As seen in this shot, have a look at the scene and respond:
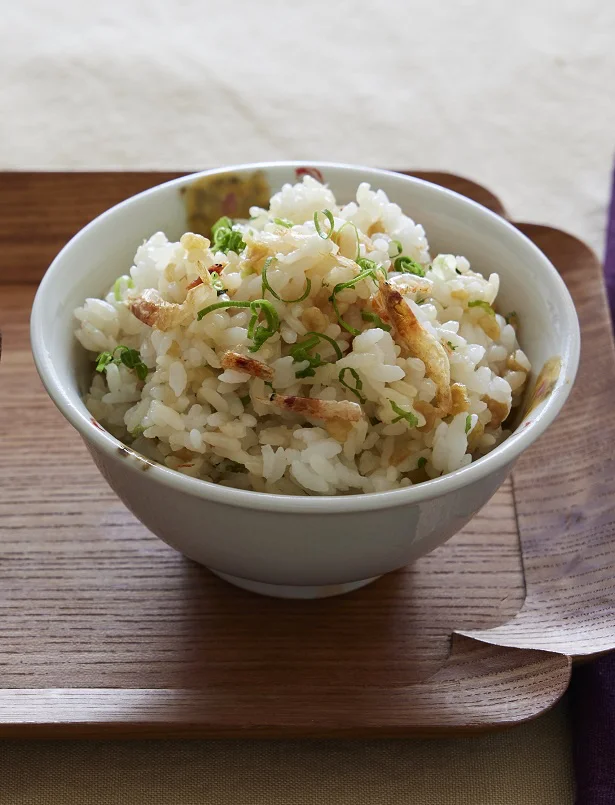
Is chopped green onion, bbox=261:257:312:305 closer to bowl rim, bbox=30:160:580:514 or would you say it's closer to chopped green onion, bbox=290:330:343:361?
chopped green onion, bbox=290:330:343:361

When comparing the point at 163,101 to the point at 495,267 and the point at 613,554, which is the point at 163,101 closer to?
the point at 495,267

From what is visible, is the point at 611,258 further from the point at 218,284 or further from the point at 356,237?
the point at 218,284

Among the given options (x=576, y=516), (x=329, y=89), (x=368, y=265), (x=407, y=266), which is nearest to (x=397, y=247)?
(x=407, y=266)

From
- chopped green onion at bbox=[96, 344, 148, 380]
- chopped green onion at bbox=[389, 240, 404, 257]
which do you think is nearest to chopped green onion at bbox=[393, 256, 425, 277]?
chopped green onion at bbox=[389, 240, 404, 257]

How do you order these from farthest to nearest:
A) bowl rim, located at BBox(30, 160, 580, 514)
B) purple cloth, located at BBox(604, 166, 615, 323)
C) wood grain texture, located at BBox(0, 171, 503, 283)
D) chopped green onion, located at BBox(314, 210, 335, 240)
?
purple cloth, located at BBox(604, 166, 615, 323)
wood grain texture, located at BBox(0, 171, 503, 283)
chopped green onion, located at BBox(314, 210, 335, 240)
bowl rim, located at BBox(30, 160, 580, 514)

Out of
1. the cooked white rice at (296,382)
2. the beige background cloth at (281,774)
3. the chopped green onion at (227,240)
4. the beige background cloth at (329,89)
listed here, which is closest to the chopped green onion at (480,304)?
the cooked white rice at (296,382)

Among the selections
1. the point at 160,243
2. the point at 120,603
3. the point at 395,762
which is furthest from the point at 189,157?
the point at 395,762
